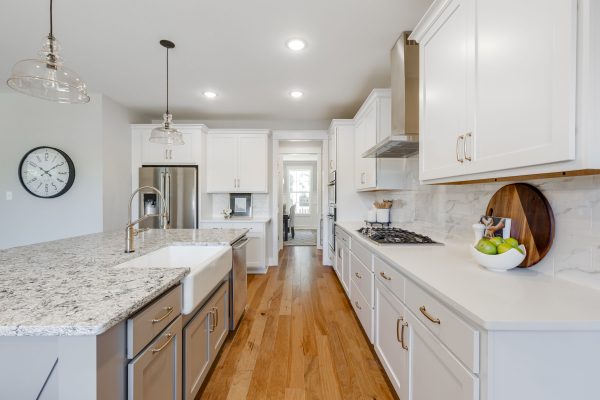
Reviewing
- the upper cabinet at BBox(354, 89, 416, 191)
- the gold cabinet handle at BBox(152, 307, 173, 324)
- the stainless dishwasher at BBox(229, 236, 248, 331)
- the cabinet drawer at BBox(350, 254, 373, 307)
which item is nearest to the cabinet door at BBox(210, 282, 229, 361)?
the stainless dishwasher at BBox(229, 236, 248, 331)

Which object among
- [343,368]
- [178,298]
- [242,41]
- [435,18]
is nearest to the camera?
[178,298]

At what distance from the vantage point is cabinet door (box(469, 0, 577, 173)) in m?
A: 0.78

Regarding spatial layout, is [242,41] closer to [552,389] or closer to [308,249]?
[552,389]

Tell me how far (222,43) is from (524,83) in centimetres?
225

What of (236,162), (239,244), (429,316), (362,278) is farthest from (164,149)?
(429,316)

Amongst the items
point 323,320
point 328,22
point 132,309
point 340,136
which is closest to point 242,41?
point 328,22

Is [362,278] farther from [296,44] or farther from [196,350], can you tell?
[296,44]

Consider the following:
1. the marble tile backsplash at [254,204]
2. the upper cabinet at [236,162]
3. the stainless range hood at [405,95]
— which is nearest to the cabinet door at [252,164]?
the upper cabinet at [236,162]

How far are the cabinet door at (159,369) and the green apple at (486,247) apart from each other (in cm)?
143

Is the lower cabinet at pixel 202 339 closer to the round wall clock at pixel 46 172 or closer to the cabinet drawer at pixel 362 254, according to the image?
the cabinet drawer at pixel 362 254

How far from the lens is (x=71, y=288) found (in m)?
0.95

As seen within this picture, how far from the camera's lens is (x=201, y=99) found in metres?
3.70

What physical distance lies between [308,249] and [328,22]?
4.67 m

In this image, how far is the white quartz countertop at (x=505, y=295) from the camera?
765mm
